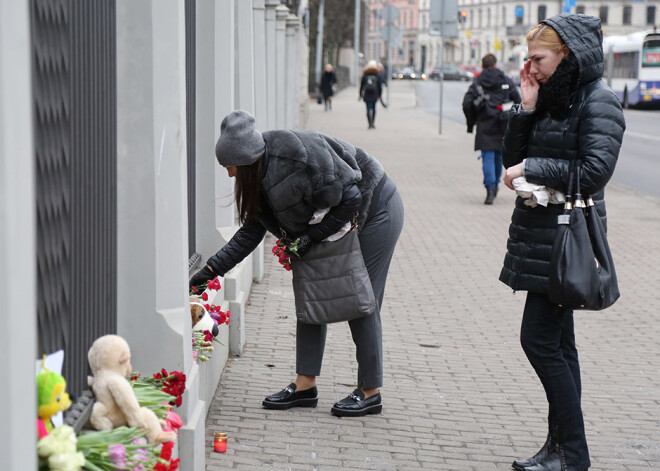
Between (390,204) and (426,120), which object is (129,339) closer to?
(390,204)

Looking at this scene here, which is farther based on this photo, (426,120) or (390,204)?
(426,120)

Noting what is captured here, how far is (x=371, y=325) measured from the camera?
17.9 ft

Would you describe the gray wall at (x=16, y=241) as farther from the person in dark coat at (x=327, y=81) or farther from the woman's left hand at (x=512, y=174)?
the person in dark coat at (x=327, y=81)

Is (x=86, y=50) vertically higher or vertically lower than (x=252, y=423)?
higher

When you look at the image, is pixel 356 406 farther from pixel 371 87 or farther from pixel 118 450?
pixel 371 87

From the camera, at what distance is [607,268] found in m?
4.36

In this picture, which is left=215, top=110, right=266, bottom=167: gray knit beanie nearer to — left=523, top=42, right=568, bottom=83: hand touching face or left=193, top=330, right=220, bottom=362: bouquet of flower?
left=193, top=330, right=220, bottom=362: bouquet of flower

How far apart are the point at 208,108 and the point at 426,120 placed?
3312 centimetres

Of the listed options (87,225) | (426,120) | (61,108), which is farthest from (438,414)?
(426,120)

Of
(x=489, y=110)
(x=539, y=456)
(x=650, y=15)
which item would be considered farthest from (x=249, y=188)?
(x=650, y=15)

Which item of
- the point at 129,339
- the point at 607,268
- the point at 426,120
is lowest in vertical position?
the point at 426,120

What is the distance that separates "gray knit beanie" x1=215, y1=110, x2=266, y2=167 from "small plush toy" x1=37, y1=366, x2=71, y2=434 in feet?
6.59

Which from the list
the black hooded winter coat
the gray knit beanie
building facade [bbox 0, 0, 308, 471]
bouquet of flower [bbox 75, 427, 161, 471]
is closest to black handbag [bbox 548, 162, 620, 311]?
the gray knit beanie

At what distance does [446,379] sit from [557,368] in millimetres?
1846
